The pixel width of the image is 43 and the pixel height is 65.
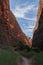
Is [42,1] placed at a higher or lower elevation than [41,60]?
lower

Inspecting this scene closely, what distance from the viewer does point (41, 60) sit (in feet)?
42.7

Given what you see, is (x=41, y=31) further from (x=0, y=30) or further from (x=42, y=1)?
(x=42, y=1)

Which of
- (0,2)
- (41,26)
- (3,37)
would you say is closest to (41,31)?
(41,26)

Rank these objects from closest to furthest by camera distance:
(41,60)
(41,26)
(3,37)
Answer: (41,60)
(41,26)
(3,37)

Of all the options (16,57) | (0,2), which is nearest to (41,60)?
(16,57)

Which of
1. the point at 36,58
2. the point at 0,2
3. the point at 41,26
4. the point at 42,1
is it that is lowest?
the point at 42,1

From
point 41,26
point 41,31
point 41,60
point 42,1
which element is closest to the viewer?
point 41,60

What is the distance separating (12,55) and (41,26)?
38.7 ft

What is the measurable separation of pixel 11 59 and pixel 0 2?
2827 centimetres

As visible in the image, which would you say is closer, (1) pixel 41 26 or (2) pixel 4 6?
(1) pixel 41 26

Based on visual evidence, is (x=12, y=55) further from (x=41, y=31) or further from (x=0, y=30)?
(x=0, y=30)

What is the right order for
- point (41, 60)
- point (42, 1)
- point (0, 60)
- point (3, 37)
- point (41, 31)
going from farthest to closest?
point (42, 1) → point (3, 37) → point (41, 31) → point (41, 60) → point (0, 60)

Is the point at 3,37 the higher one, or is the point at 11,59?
the point at 11,59

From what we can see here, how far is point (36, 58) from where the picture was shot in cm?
1320
